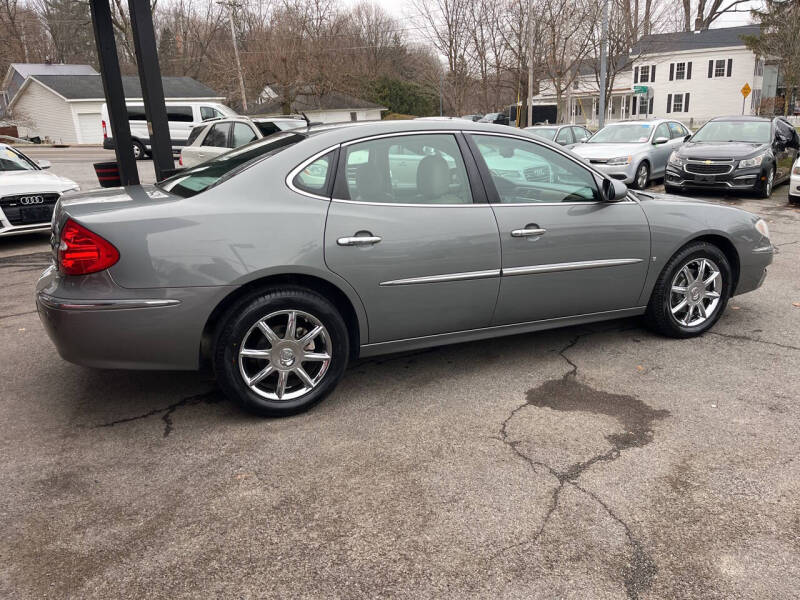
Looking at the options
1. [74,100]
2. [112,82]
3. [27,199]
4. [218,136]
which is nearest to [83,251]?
[27,199]

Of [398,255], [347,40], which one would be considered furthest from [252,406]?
[347,40]

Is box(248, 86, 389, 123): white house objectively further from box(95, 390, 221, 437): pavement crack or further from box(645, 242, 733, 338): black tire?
box(95, 390, 221, 437): pavement crack

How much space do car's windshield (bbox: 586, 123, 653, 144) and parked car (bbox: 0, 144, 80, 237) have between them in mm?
11040

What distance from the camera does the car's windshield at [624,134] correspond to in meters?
14.1

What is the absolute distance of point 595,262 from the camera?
415 cm

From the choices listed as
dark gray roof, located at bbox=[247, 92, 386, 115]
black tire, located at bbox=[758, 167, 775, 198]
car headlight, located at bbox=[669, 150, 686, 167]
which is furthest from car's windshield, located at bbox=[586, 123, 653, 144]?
dark gray roof, located at bbox=[247, 92, 386, 115]

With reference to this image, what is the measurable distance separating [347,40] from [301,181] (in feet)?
170

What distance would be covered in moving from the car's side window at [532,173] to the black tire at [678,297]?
829 millimetres

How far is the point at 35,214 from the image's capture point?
8328 millimetres

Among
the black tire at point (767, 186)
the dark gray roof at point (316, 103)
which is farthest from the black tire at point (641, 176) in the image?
the dark gray roof at point (316, 103)

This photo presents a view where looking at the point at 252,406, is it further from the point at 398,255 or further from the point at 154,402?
the point at 398,255

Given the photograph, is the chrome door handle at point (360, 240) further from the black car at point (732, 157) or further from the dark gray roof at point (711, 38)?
the dark gray roof at point (711, 38)

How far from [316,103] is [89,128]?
58.7 feet

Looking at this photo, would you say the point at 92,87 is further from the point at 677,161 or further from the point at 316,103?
the point at 677,161
